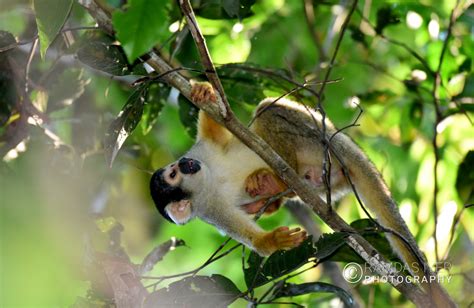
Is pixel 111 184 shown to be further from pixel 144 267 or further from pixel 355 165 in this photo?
pixel 355 165

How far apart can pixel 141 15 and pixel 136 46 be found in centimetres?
9

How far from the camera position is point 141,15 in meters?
1.78

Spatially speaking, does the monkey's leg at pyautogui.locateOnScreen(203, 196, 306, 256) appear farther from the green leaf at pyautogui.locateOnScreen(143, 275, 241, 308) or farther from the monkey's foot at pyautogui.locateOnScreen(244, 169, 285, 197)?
the green leaf at pyautogui.locateOnScreen(143, 275, 241, 308)

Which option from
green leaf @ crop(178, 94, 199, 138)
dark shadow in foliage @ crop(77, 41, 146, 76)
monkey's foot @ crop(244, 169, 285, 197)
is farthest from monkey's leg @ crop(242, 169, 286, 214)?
dark shadow in foliage @ crop(77, 41, 146, 76)

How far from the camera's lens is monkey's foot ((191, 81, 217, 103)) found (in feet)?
9.30

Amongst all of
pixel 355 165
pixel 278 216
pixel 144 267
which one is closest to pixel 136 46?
pixel 144 267

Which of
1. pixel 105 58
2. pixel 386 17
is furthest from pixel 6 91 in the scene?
pixel 386 17

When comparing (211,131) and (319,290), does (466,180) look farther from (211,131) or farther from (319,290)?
(211,131)

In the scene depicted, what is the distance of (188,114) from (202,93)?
99 cm

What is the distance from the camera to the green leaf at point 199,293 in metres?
2.64

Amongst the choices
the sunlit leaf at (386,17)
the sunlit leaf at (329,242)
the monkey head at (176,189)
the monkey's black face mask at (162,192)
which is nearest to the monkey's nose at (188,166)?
the monkey head at (176,189)

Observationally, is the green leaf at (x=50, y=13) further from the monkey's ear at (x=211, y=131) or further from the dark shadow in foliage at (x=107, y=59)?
the monkey's ear at (x=211, y=131)

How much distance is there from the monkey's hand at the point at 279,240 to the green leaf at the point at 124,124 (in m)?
1.02

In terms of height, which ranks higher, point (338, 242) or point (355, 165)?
point (338, 242)
